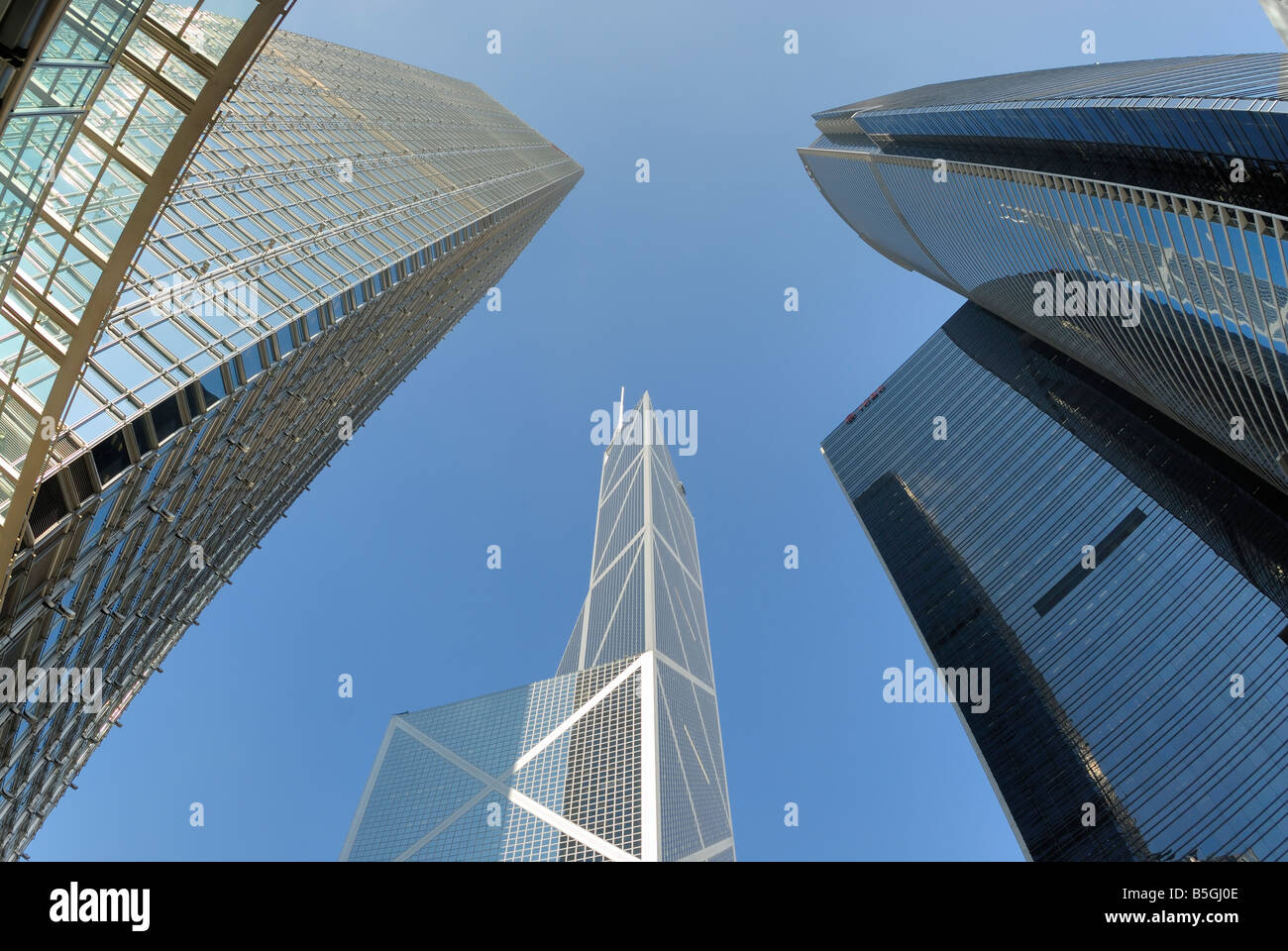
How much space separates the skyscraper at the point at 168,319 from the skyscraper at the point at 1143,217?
2125 inches

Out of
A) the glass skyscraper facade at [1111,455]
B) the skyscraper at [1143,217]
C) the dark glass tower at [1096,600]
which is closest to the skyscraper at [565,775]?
the glass skyscraper facade at [1111,455]

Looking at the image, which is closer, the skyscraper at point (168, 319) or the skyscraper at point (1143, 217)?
the skyscraper at point (168, 319)

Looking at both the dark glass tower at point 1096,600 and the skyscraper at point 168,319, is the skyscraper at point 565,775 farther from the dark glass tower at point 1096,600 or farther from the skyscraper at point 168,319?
the skyscraper at point 168,319

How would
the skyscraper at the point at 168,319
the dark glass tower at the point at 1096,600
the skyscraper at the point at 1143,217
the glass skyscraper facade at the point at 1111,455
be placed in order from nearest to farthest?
the skyscraper at the point at 168,319
the skyscraper at the point at 1143,217
the glass skyscraper facade at the point at 1111,455
the dark glass tower at the point at 1096,600

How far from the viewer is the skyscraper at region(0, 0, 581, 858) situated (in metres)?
11.2

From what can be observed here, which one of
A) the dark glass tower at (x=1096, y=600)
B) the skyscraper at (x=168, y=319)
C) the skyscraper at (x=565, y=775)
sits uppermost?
the skyscraper at (x=168, y=319)

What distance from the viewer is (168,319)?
19.5 metres

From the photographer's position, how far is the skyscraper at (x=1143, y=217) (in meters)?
53.7

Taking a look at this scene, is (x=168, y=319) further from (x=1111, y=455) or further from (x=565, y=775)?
(x=1111, y=455)

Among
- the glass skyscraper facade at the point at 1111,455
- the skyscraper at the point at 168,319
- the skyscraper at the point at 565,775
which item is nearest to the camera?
the skyscraper at the point at 168,319

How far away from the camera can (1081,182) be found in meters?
67.2

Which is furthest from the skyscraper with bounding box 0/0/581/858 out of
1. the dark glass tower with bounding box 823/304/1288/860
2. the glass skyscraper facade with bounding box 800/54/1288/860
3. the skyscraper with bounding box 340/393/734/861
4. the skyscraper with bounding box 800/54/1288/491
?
the dark glass tower with bounding box 823/304/1288/860
